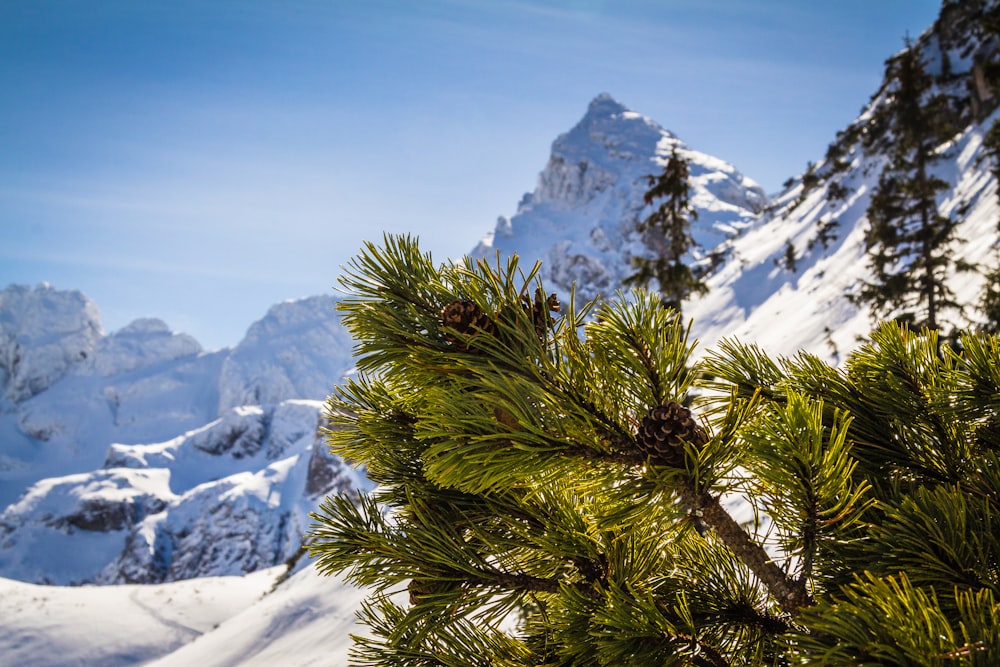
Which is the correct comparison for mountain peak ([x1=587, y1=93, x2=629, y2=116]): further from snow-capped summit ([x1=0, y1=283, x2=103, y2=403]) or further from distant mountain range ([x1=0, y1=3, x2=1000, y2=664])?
snow-capped summit ([x1=0, y1=283, x2=103, y2=403])

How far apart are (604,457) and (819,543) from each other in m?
0.55

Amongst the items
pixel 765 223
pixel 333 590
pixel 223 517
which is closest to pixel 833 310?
pixel 333 590

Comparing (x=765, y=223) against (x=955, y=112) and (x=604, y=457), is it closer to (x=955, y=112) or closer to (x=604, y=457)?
(x=955, y=112)

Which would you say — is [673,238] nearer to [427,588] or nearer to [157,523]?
[427,588]

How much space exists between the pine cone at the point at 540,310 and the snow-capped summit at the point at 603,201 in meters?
99.5

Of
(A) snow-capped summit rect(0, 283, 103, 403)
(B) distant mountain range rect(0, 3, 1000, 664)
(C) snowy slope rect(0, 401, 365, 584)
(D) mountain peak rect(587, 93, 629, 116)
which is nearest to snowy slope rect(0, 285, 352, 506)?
(A) snow-capped summit rect(0, 283, 103, 403)

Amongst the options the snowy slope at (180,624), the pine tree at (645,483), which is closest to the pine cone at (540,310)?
the pine tree at (645,483)

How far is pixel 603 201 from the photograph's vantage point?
131875 mm

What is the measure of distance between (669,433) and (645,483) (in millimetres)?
169

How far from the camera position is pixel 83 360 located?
188 m

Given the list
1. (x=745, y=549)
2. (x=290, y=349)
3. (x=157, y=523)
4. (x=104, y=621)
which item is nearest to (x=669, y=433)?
(x=745, y=549)

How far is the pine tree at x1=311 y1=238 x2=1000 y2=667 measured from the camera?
114 cm

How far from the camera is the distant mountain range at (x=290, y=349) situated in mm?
31359

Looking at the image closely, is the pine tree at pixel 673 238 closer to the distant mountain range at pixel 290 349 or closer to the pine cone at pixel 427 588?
the distant mountain range at pixel 290 349
